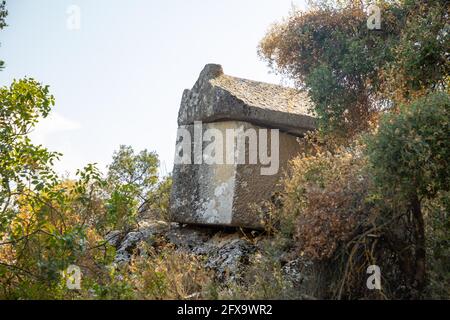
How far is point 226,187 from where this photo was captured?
33.3 feet

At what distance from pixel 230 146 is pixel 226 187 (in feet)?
2.26

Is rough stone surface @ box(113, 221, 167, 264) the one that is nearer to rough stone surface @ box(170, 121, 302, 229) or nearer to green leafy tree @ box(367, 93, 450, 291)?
rough stone surface @ box(170, 121, 302, 229)

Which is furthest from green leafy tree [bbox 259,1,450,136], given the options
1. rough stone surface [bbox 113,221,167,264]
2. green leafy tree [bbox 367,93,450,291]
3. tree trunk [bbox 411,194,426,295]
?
rough stone surface [bbox 113,221,167,264]

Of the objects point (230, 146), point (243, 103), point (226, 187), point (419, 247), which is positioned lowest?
point (419, 247)

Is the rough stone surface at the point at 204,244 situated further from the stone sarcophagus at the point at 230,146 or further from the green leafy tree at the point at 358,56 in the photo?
the green leafy tree at the point at 358,56

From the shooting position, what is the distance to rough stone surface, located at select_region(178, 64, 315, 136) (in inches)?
401

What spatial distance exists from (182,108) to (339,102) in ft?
9.40

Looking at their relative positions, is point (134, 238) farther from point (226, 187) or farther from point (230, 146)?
point (230, 146)

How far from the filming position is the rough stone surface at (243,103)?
10.2m

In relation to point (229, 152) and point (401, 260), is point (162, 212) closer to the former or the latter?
point (229, 152)

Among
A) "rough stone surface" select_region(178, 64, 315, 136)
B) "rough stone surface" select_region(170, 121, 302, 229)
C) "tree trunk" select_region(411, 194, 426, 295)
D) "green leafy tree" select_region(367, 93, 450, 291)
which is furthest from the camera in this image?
"rough stone surface" select_region(178, 64, 315, 136)

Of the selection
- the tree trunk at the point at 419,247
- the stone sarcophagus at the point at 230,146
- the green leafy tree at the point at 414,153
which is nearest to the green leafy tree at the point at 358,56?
the stone sarcophagus at the point at 230,146

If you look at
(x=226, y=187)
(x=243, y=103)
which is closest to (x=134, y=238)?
(x=226, y=187)
